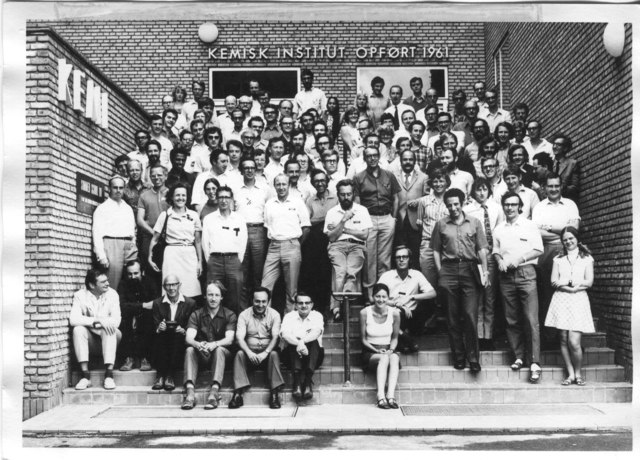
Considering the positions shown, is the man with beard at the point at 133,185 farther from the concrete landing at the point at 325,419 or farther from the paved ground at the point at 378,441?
the paved ground at the point at 378,441

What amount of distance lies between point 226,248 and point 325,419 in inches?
87.4

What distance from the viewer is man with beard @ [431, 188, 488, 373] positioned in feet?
28.5

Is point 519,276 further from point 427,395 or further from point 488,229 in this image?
point 427,395

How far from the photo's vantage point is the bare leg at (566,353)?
8.55 metres

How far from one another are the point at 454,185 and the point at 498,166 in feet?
2.03

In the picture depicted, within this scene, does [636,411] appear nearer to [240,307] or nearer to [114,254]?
[240,307]

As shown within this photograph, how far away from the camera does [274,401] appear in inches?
325

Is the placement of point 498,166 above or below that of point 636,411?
above

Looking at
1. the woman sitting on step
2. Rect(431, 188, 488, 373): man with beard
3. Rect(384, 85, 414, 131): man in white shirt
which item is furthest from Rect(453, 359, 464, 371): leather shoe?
Rect(384, 85, 414, 131): man in white shirt

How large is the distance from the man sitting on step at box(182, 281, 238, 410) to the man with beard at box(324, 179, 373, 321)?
1.29 meters

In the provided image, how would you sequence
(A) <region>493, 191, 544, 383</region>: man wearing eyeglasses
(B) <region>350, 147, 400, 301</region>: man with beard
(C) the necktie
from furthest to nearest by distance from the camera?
(B) <region>350, 147, 400, 301</region>: man with beard
(C) the necktie
(A) <region>493, 191, 544, 383</region>: man wearing eyeglasses

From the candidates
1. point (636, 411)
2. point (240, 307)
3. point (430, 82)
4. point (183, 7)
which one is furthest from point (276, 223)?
point (430, 82)

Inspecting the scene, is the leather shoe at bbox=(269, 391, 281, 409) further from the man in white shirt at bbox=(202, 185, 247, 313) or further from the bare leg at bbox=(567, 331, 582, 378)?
the bare leg at bbox=(567, 331, 582, 378)

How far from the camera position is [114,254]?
912 centimetres
